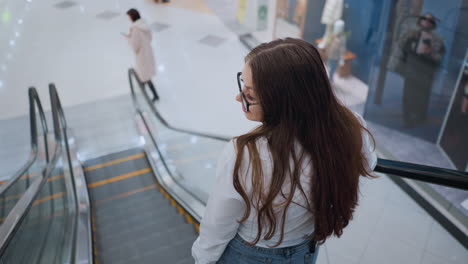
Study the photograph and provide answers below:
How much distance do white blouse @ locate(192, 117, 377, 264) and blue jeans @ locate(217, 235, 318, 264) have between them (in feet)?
0.09

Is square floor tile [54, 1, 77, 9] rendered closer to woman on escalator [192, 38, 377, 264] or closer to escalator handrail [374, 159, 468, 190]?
escalator handrail [374, 159, 468, 190]

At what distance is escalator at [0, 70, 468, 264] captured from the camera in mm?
2357

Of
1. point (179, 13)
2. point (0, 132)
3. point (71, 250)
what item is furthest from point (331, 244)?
point (179, 13)

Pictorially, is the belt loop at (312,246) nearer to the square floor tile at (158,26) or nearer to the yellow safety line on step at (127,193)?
the yellow safety line on step at (127,193)

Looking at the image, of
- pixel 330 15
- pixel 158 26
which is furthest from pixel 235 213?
pixel 158 26

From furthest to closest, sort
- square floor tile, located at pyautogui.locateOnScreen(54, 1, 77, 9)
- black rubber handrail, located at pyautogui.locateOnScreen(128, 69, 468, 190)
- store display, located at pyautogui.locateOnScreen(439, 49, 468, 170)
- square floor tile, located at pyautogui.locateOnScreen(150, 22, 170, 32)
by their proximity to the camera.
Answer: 1. square floor tile, located at pyautogui.locateOnScreen(54, 1, 77, 9)
2. square floor tile, located at pyautogui.locateOnScreen(150, 22, 170, 32)
3. store display, located at pyautogui.locateOnScreen(439, 49, 468, 170)
4. black rubber handrail, located at pyautogui.locateOnScreen(128, 69, 468, 190)

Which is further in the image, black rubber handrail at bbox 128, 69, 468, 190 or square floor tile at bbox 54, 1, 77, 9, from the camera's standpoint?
square floor tile at bbox 54, 1, 77, 9

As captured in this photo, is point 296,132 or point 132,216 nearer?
point 296,132

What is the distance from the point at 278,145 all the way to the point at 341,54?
16.5 ft

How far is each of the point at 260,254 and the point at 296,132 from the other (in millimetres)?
487

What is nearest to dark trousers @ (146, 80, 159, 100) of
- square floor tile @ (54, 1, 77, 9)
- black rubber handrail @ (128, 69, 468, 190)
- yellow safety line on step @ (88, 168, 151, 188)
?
yellow safety line on step @ (88, 168, 151, 188)

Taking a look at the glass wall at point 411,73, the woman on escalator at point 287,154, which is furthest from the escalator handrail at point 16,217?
the glass wall at point 411,73

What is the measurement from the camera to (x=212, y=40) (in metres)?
8.30

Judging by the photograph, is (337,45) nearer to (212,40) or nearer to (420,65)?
(420,65)
